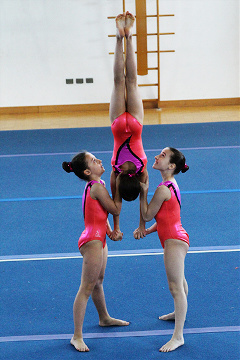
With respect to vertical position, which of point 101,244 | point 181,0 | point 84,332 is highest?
point 181,0

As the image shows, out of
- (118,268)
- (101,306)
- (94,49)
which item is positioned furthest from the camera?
(94,49)

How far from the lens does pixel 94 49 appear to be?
9.03 metres

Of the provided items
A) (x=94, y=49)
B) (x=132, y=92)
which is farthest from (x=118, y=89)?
(x=94, y=49)

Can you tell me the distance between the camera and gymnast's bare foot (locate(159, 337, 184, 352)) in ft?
9.26

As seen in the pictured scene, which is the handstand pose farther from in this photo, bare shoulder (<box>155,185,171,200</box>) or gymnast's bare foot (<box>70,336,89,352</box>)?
gymnast's bare foot (<box>70,336,89,352</box>)

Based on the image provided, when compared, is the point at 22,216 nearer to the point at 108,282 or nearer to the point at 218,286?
the point at 108,282

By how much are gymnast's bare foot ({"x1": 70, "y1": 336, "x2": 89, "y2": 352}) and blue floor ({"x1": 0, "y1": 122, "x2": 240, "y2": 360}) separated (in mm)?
41

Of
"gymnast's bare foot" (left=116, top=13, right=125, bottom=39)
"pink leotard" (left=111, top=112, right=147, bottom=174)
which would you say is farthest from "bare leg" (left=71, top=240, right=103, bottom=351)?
"gymnast's bare foot" (left=116, top=13, right=125, bottom=39)

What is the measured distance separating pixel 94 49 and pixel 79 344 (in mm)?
7055

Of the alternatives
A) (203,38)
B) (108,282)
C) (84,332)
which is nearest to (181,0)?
(203,38)

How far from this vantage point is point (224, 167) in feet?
20.0

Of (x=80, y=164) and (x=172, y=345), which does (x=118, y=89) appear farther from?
(x=172, y=345)

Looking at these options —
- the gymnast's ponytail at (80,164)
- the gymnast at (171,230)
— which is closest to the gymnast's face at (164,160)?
the gymnast at (171,230)

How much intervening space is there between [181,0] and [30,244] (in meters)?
6.24
